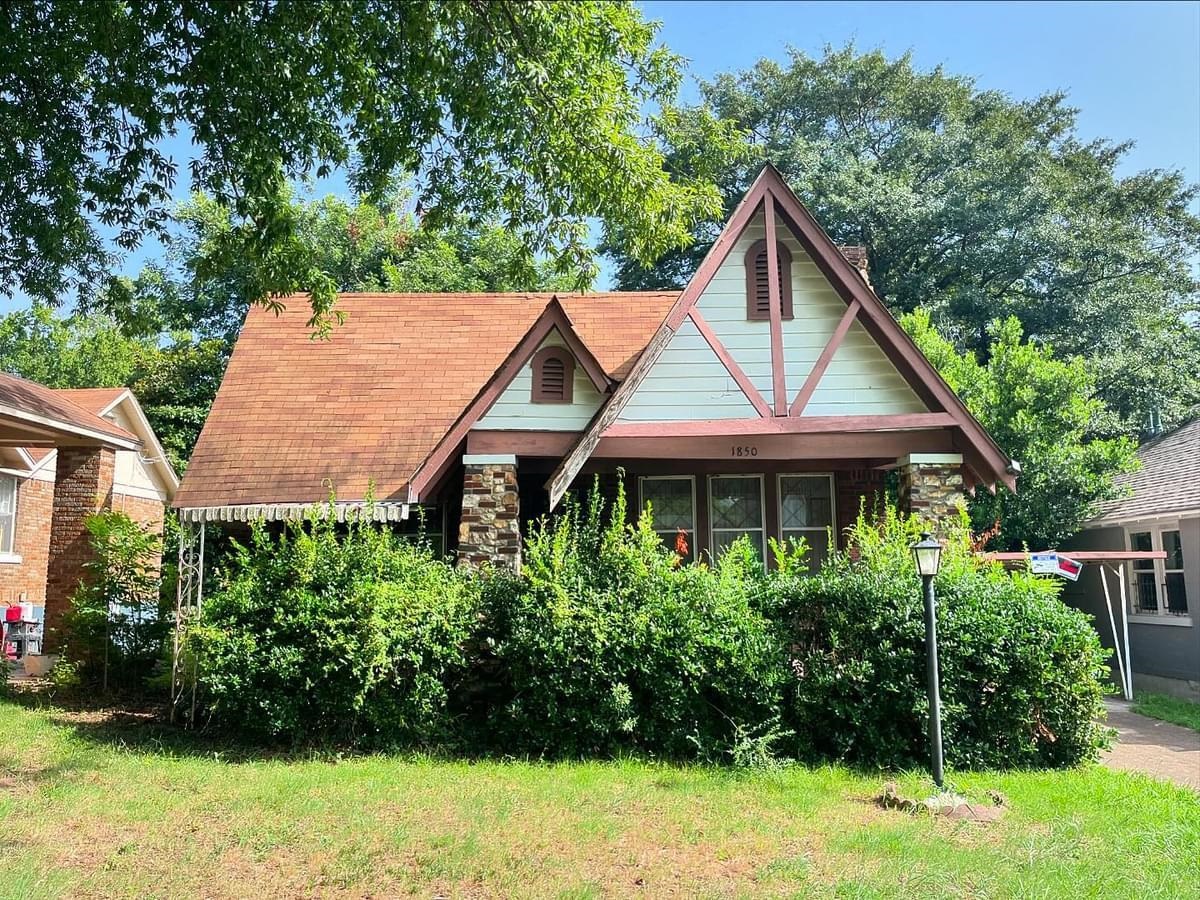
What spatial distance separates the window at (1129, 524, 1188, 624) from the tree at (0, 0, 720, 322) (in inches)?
540

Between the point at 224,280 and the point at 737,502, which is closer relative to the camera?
the point at 737,502

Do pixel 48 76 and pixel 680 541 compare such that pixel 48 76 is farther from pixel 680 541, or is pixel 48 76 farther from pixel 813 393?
pixel 813 393

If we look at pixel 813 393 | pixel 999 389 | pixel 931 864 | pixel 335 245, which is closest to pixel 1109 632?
pixel 999 389

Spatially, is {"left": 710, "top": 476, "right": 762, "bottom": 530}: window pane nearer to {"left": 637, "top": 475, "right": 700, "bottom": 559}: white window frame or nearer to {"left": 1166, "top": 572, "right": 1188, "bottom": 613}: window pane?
{"left": 637, "top": 475, "right": 700, "bottom": 559}: white window frame

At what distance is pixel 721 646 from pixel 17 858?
607 cm

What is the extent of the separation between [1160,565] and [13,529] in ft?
78.1

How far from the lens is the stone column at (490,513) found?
11.8 meters

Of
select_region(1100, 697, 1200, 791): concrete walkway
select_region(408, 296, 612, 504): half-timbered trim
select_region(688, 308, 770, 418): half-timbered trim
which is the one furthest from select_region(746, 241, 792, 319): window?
select_region(1100, 697, 1200, 791): concrete walkway

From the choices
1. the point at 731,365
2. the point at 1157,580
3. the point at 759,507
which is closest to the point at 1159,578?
the point at 1157,580

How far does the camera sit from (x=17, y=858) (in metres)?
6.04

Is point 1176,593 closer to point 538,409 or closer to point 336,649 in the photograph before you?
point 538,409

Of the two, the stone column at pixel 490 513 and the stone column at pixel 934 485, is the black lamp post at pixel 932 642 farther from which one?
the stone column at pixel 490 513

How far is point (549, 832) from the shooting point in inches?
267

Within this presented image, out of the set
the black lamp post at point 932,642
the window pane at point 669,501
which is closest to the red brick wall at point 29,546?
the window pane at point 669,501
